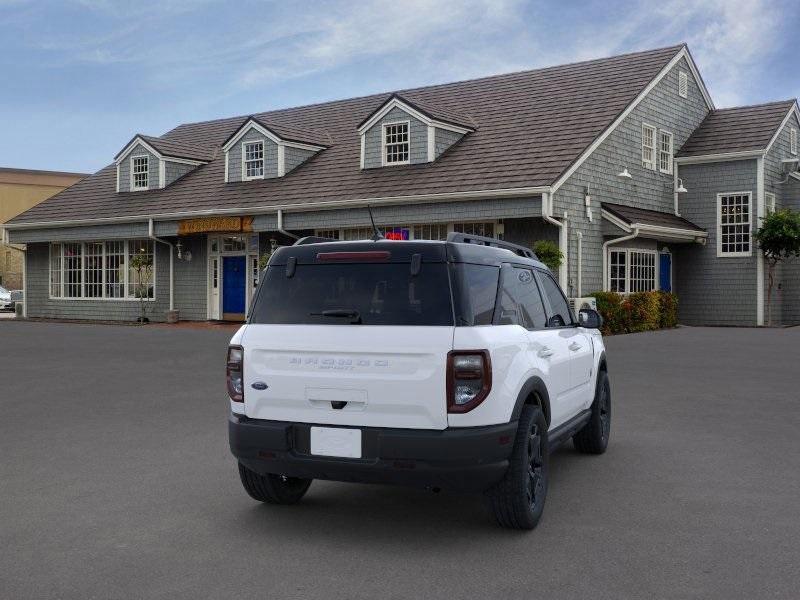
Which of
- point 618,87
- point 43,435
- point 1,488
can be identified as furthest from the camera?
point 618,87

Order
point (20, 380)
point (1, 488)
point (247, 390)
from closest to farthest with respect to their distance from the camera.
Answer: point (247, 390) < point (1, 488) < point (20, 380)

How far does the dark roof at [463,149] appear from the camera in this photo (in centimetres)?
2228

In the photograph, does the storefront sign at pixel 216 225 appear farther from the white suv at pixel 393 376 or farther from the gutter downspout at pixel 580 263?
the white suv at pixel 393 376

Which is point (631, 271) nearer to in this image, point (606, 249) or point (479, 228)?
point (606, 249)

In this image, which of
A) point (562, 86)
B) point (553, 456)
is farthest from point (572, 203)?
point (553, 456)

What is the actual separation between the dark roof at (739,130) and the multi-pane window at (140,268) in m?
17.0

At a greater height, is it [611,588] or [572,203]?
[572,203]

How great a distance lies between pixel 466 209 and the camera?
21.8 meters

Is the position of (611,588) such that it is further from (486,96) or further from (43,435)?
(486,96)

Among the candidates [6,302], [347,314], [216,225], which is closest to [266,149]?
[216,225]

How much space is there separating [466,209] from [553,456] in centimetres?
1460

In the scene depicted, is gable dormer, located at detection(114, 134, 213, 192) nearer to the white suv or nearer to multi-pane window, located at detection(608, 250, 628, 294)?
multi-pane window, located at detection(608, 250, 628, 294)

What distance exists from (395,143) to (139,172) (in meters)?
10.6

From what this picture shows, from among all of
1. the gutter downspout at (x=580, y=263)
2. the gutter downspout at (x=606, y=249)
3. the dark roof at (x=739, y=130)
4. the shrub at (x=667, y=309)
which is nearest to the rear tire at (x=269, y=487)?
the gutter downspout at (x=580, y=263)
